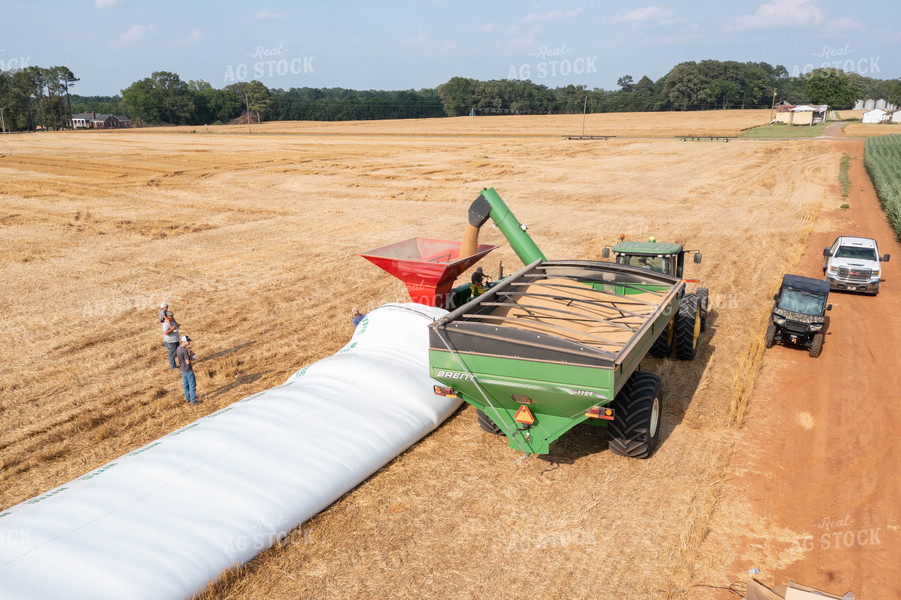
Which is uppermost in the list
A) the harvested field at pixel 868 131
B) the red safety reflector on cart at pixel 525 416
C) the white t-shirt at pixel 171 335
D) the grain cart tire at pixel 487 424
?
the harvested field at pixel 868 131

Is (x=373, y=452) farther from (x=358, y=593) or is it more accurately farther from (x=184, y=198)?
(x=184, y=198)

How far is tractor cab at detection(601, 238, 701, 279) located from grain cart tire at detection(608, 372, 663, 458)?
14.0 feet

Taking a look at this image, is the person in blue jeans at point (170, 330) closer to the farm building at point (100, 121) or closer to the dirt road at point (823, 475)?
the dirt road at point (823, 475)

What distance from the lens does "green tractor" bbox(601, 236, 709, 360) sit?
41.8 feet

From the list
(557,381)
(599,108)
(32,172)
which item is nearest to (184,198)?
(32,172)

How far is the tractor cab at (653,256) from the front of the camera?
13125mm

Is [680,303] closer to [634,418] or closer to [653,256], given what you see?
[653,256]

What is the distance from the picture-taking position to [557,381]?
798 cm

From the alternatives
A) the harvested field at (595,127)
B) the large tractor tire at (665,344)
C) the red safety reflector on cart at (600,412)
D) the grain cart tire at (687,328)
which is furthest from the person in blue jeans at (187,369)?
the harvested field at (595,127)

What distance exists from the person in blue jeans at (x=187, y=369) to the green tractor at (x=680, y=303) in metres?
8.50

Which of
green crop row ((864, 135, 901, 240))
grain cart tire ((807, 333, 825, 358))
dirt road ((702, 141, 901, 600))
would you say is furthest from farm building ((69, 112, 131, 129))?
dirt road ((702, 141, 901, 600))

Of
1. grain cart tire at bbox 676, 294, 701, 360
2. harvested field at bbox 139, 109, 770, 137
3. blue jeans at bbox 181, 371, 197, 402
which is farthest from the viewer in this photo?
harvested field at bbox 139, 109, 770, 137

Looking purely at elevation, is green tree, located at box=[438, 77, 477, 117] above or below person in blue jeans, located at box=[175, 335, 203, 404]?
above

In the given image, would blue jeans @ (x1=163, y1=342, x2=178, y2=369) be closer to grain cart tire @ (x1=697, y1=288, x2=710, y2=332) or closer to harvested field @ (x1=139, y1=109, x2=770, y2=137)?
grain cart tire @ (x1=697, y1=288, x2=710, y2=332)
